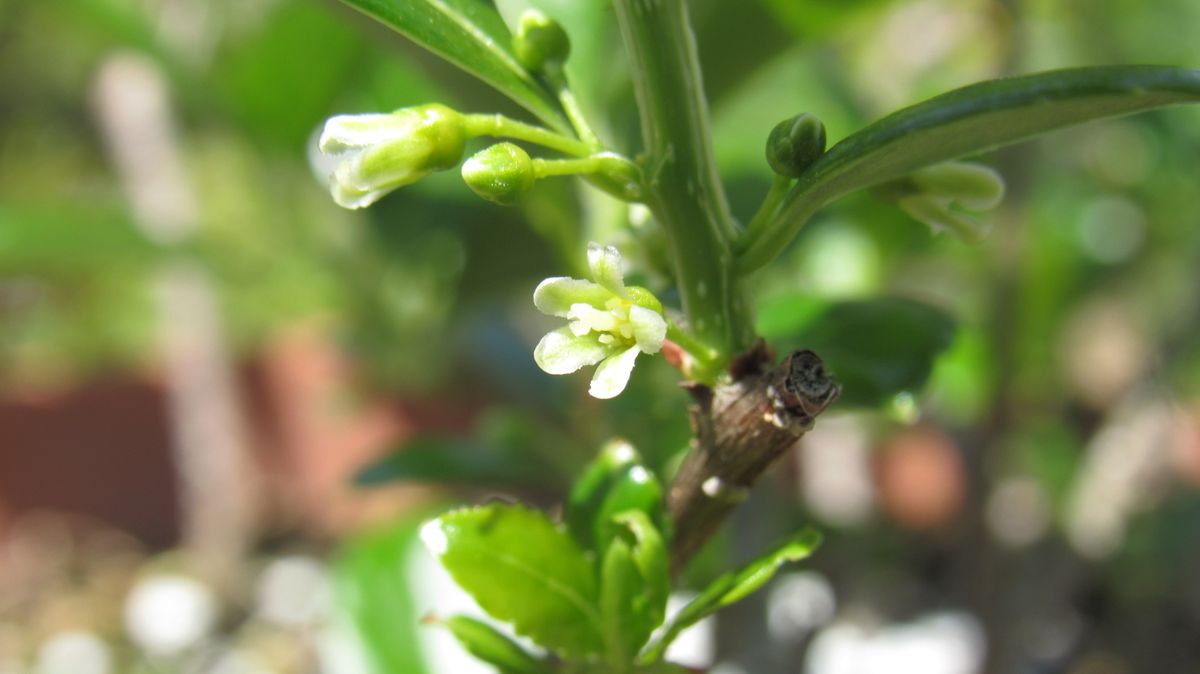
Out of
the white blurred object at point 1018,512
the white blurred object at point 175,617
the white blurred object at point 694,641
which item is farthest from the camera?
the white blurred object at point 175,617

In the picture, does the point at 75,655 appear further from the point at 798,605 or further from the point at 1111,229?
the point at 1111,229

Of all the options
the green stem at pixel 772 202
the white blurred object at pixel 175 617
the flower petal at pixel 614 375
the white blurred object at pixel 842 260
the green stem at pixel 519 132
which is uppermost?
the white blurred object at pixel 175 617

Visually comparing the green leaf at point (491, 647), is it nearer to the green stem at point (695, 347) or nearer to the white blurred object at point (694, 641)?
the green stem at point (695, 347)

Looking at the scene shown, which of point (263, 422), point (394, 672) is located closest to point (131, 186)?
point (263, 422)

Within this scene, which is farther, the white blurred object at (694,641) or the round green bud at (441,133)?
the white blurred object at (694,641)

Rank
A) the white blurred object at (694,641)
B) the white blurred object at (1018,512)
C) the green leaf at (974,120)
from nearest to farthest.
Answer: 1. the green leaf at (974,120)
2. the white blurred object at (694,641)
3. the white blurred object at (1018,512)

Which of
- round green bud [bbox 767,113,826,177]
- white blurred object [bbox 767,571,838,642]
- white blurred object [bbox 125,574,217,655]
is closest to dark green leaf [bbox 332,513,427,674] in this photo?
white blurred object [bbox 767,571,838,642]

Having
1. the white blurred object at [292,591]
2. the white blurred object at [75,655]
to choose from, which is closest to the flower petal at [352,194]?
the white blurred object at [292,591]
